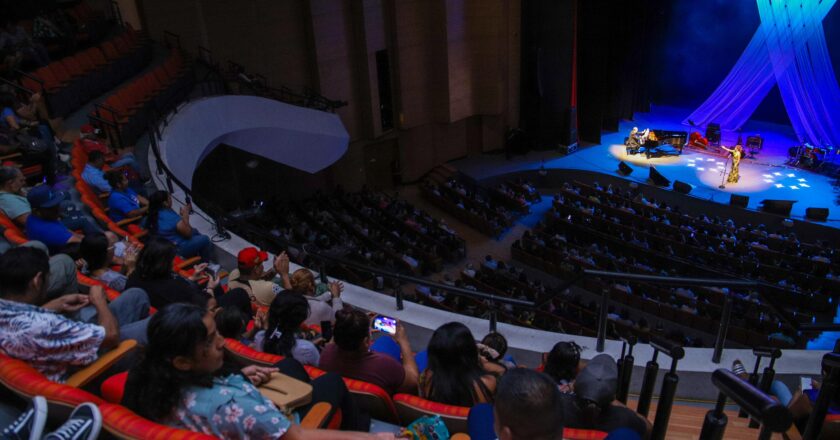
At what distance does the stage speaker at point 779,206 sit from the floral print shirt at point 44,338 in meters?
15.3

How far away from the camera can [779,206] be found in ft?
46.9

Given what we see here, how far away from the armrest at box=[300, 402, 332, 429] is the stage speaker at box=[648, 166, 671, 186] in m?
15.6

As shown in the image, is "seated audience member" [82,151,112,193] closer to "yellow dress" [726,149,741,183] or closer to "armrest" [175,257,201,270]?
"armrest" [175,257,201,270]

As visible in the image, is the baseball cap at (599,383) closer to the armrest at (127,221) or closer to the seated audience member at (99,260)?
the seated audience member at (99,260)

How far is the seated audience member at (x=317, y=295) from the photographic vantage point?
419 cm

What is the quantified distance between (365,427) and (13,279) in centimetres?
173

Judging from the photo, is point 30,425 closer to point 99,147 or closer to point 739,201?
point 99,147

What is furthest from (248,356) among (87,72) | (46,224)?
(87,72)

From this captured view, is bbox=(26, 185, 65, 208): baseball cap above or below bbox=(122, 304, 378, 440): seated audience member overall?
below

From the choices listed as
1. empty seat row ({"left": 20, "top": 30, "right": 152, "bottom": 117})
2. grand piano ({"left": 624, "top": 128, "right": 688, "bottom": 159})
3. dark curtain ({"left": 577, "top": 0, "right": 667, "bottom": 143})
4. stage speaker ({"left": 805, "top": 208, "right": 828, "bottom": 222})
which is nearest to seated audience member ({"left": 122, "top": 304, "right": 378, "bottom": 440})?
empty seat row ({"left": 20, "top": 30, "right": 152, "bottom": 117})

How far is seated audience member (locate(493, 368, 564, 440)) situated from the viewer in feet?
6.15

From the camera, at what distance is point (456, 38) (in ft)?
60.4

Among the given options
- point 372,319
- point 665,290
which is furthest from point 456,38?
point 372,319

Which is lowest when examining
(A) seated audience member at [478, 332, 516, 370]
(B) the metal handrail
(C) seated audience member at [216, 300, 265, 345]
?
(A) seated audience member at [478, 332, 516, 370]
